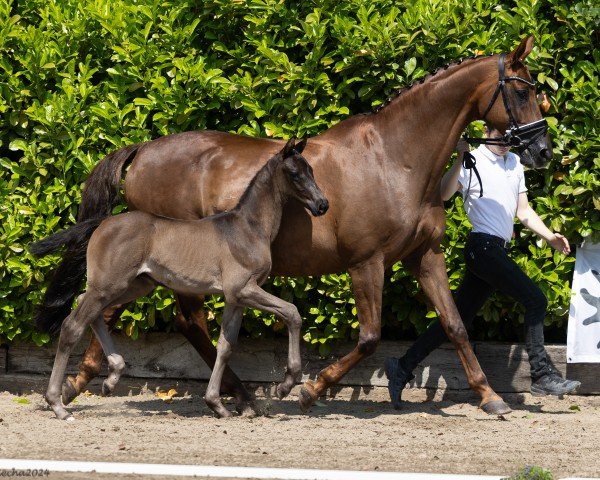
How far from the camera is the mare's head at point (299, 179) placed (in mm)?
7301

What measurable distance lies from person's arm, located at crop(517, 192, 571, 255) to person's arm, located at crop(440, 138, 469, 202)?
19.6 inches

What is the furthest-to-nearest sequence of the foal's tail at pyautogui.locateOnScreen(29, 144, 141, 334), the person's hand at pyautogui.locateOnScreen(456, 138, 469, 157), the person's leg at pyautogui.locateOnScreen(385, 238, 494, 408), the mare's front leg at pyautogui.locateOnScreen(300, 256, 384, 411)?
the person's leg at pyautogui.locateOnScreen(385, 238, 494, 408)
the person's hand at pyautogui.locateOnScreen(456, 138, 469, 157)
the foal's tail at pyautogui.locateOnScreen(29, 144, 141, 334)
the mare's front leg at pyautogui.locateOnScreen(300, 256, 384, 411)

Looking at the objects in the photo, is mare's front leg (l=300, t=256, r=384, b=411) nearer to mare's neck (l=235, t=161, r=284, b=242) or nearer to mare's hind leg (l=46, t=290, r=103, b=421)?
mare's neck (l=235, t=161, r=284, b=242)

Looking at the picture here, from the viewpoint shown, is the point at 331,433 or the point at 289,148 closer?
the point at 331,433

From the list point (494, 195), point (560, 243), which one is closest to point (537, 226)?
point (560, 243)

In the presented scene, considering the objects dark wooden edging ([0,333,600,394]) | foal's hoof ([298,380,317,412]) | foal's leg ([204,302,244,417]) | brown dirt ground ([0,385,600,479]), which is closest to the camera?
brown dirt ground ([0,385,600,479])

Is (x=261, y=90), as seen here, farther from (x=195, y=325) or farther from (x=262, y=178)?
(x=195, y=325)

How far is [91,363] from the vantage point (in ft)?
27.0

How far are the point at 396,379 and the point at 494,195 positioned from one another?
151 centimetres

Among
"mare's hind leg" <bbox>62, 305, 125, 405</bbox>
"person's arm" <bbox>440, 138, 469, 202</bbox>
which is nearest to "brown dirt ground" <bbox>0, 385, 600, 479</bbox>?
"mare's hind leg" <bbox>62, 305, 125, 405</bbox>

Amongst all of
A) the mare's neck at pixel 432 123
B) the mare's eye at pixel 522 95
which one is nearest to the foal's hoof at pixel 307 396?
the mare's neck at pixel 432 123

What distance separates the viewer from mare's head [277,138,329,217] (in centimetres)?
730

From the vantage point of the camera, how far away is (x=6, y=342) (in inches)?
360

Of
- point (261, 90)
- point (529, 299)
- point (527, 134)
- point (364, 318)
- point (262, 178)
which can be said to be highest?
point (527, 134)
